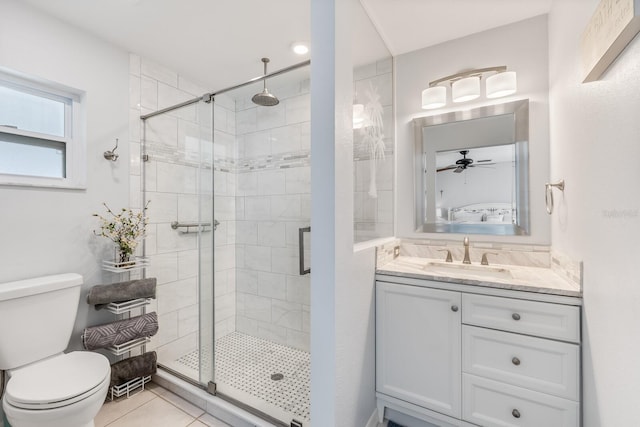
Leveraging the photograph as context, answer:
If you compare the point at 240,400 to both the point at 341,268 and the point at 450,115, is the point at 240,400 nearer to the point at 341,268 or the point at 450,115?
the point at 341,268

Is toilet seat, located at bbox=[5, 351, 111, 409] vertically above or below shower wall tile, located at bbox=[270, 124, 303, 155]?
below

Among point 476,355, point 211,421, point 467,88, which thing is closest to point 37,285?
point 211,421

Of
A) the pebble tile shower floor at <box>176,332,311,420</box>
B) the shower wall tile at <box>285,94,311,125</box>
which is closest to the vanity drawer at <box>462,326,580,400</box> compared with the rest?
the pebble tile shower floor at <box>176,332,311,420</box>

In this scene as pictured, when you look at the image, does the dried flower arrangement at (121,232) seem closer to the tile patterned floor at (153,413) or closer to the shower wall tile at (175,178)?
the shower wall tile at (175,178)

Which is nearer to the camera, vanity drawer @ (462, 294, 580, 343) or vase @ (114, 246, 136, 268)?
vanity drawer @ (462, 294, 580, 343)

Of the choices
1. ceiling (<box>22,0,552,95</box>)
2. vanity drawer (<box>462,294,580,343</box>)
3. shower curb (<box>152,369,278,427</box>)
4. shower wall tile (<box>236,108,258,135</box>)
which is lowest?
shower curb (<box>152,369,278,427</box>)

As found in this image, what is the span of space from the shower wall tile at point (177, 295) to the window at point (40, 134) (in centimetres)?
98

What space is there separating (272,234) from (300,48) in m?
1.45

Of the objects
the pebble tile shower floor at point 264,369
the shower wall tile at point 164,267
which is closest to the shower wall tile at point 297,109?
the shower wall tile at point 164,267

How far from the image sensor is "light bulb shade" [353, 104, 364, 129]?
60.7 inches

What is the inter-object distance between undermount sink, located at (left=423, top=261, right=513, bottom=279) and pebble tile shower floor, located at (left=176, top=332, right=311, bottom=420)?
1069mm

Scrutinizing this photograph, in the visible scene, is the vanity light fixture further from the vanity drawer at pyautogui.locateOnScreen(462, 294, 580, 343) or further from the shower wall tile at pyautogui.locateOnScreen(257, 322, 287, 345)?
the shower wall tile at pyautogui.locateOnScreen(257, 322, 287, 345)

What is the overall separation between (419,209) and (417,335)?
0.92m

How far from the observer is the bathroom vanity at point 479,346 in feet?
4.05
